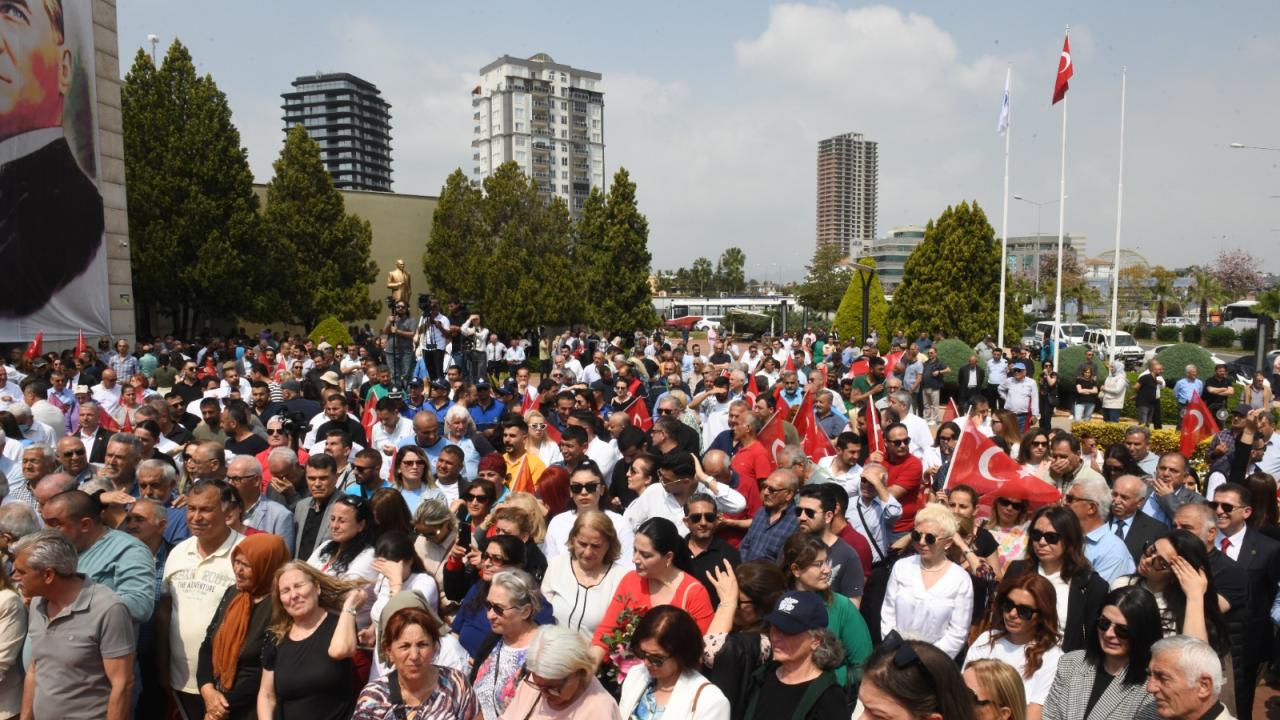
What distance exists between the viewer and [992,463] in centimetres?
741

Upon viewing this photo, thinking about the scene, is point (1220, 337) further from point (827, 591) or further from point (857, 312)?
point (827, 591)

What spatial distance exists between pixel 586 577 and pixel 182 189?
108 feet

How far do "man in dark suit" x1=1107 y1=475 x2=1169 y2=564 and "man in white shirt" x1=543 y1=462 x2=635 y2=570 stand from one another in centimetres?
309

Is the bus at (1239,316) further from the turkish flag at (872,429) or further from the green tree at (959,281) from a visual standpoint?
the turkish flag at (872,429)

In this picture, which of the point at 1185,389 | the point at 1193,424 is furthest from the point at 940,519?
the point at 1185,389

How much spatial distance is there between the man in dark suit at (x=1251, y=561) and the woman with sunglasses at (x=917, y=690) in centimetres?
314

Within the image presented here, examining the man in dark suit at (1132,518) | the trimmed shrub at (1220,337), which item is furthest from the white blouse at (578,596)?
the trimmed shrub at (1220,337)

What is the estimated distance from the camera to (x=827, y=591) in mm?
4457

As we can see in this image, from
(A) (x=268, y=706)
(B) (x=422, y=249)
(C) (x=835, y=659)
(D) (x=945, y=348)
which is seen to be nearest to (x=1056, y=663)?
(C) (x=835, y=659)

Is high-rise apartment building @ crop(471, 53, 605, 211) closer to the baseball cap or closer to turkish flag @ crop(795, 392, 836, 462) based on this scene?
turkish flag @ crop(795, 392, 836, 462)

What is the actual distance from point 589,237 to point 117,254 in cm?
2037

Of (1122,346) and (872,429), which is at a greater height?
(872,429)

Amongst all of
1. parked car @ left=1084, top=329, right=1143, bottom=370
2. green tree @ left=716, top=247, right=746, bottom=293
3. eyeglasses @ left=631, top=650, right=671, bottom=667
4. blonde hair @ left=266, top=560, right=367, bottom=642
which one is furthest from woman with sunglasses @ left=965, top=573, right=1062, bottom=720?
green tree @ left=716, top=247, right=746, bottom=293

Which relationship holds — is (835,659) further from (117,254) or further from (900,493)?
(117,254)
